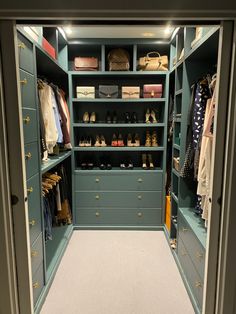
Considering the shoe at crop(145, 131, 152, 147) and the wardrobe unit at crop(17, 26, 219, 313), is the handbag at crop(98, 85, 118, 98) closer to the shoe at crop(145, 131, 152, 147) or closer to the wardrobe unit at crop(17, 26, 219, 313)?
the wardrobe unit at crop(17, 26, 219, 313)

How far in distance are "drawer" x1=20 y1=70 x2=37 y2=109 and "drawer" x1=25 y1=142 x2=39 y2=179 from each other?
0.30 metres

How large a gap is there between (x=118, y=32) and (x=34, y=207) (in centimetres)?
225

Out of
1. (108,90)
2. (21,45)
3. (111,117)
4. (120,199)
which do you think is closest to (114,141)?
(111,117)

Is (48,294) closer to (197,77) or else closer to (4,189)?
(4,189)

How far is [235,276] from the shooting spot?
129 cm

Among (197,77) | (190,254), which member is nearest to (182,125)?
(197,77)

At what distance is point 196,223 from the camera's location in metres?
2.04

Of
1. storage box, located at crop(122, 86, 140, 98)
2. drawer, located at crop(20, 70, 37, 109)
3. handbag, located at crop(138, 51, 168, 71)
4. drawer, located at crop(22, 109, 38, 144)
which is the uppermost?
handbag, located at crop(138, 51, 168, 71)

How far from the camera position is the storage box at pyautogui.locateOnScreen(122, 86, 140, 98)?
10.2 ft

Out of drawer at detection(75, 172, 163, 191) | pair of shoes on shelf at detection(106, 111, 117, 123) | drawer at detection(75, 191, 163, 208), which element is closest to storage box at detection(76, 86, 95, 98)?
pair of shoes on shelf at detection(106, 111, 117, 123)

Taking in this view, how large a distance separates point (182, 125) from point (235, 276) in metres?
1.45

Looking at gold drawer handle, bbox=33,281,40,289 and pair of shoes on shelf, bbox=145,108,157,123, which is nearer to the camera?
gold drawer handle, bbox=33,281,40,289

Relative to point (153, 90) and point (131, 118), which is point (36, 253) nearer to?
point (131, 118)

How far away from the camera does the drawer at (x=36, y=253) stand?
1.74 meters
